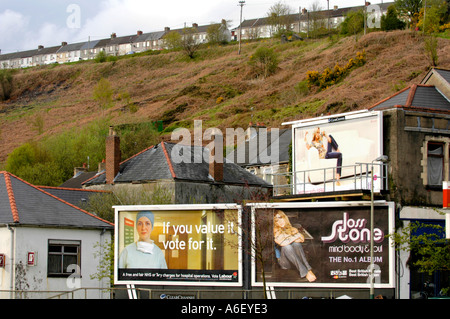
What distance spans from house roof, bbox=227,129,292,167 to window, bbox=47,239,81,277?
2461cm

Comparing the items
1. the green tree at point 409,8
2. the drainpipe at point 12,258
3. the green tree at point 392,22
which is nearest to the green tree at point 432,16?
the green tree at point 409,8

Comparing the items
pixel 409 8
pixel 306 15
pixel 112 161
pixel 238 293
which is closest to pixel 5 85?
pixel 306 15

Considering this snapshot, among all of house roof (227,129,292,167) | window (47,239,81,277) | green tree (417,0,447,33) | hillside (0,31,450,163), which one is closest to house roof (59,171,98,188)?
house roof (227,129,292,167)

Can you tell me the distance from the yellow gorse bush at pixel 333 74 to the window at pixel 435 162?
65367 mm

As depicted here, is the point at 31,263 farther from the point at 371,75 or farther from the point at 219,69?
the point at 219,69

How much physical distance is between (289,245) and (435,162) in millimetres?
6698

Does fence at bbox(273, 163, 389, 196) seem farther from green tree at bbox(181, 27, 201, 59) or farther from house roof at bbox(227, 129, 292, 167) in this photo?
green tree at bbox(181, 27, 201, 59)

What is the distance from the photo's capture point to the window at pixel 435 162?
2506 cm

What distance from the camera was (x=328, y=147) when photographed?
26.9m

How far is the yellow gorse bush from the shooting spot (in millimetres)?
90750

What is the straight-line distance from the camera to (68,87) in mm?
147500

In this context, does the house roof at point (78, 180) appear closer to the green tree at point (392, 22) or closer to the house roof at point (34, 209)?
the house roof at point (34, 209)
